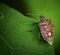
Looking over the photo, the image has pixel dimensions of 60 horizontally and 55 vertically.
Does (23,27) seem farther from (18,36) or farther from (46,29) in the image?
(46,29)

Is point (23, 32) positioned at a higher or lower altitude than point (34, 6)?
lower

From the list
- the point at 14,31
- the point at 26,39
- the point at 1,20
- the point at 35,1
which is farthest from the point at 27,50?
the point at 35,1

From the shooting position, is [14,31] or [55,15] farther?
[55,15]

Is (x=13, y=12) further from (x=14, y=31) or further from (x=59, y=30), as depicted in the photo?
(x=59, y=30)

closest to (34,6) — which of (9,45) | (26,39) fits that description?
(26,39)

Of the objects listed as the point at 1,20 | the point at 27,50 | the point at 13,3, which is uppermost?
the point at 13,3

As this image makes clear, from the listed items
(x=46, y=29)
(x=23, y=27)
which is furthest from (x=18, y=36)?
Result: (x=46, y=29)
